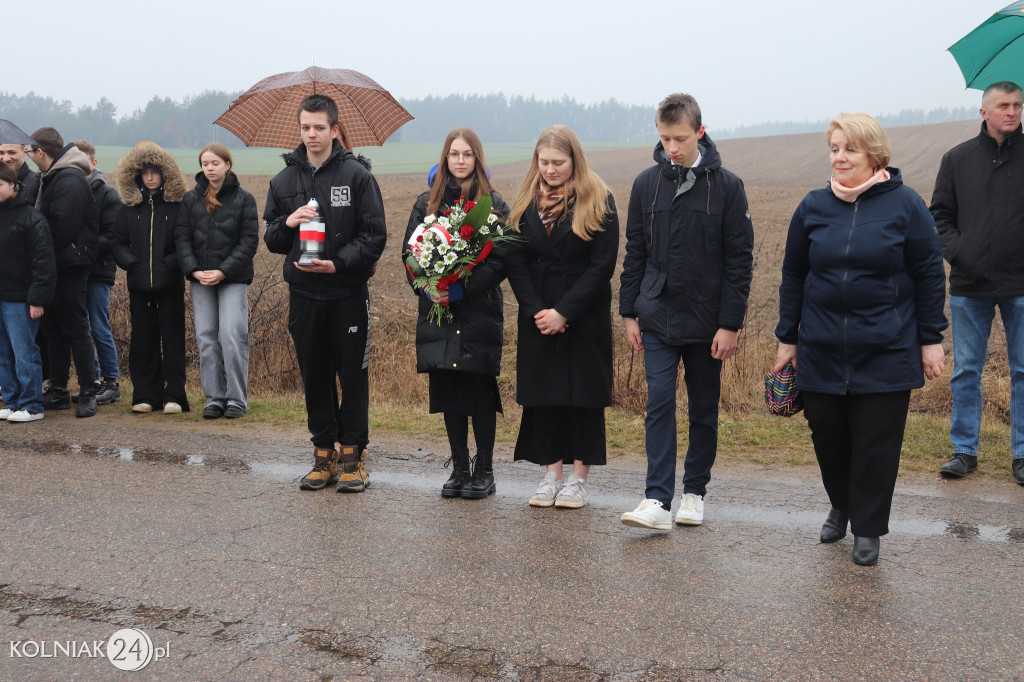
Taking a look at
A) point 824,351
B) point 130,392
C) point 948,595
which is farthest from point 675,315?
point 130,392

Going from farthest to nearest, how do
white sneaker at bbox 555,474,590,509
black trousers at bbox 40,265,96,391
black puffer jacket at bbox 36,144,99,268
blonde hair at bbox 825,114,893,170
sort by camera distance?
black trousers at bbox 40,265,96,391 < black puffer jacket at bbox 36,144,99,268 < white sneaker at bbox 555,474,590,509 < blonde hair at bbox 825,114,893,170

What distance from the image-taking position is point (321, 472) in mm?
6203

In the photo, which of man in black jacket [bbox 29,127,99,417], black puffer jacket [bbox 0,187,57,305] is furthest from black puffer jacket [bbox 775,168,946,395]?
man in black jacket [bbox 29,127,99,417]

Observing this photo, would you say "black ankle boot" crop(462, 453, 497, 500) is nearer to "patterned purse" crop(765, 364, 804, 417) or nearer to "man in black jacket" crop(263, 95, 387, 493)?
"man in black jacket" crop(263, 95, 387, 493)

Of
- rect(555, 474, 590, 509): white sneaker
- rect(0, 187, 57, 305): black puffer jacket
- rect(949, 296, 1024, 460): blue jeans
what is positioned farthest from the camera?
rect(0, 187, 57, 305): black puffer jacket

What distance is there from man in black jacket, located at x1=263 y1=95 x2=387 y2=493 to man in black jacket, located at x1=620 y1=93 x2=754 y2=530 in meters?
1.88

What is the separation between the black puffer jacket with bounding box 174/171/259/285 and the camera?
8352 mm

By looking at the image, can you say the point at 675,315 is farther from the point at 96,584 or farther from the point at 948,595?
the point at 96,584

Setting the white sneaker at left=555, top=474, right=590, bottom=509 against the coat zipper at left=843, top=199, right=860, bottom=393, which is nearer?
the coat zipper at left=843, top=199, right=860, bottom=393

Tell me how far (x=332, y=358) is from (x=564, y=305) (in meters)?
1.85

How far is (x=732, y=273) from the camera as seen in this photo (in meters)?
5.18

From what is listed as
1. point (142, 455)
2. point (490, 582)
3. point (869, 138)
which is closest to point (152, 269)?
point (142, 455)

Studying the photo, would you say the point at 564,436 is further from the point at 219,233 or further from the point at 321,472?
the point at 219,233

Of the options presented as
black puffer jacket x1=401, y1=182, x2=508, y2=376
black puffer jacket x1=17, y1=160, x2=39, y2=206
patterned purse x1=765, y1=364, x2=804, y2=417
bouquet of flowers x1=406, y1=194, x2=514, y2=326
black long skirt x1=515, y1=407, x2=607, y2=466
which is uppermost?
black puffer jacket x1=17, y1=160, x2=39, y2=206
